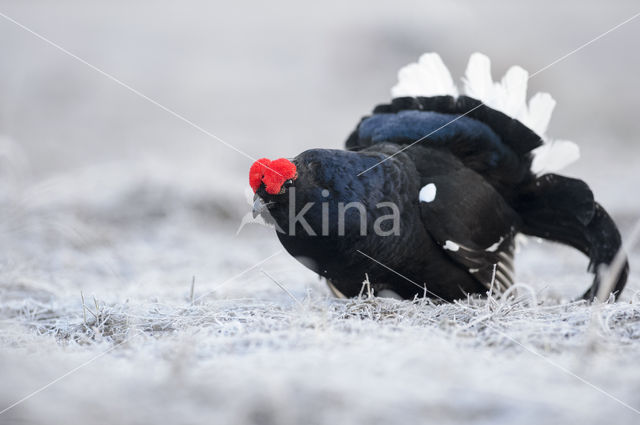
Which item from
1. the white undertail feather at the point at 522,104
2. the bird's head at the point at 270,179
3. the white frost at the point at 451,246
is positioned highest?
the white undertail feather at the point at 522,104

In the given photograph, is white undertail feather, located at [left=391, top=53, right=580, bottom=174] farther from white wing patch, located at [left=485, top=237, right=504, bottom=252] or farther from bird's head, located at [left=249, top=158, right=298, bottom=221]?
bird's head, located at [left=249, top=158, right=298, bottom=221]

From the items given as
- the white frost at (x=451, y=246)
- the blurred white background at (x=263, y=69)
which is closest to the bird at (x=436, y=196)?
the white frost at (x=451, y=246)

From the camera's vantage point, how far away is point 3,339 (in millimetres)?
2141

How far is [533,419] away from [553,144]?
2.13 meters

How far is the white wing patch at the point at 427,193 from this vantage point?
2.67 meters

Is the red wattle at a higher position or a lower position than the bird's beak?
higher

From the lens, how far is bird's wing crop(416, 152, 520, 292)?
2668 millimetres

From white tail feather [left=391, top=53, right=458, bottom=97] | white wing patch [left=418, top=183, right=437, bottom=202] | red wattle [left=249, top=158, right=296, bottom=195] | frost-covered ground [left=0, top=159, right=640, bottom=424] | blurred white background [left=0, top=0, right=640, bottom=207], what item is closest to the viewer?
frost-covered ground [left=0, top=159, right=640, bottom=424]

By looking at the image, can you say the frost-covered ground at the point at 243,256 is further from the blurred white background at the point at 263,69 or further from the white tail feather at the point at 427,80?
the white tail feather at the point at 427,80

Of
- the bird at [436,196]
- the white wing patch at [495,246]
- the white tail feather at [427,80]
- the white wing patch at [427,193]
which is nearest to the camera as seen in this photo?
the bird at [436,196]

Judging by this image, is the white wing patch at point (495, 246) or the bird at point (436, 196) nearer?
the bird at point (436, 196)

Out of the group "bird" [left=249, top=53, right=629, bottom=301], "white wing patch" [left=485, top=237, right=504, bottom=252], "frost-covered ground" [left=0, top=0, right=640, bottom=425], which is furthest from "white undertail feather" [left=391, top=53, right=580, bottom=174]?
"frost-covered ground" [left=0, top=0, right=640, bottom=425]

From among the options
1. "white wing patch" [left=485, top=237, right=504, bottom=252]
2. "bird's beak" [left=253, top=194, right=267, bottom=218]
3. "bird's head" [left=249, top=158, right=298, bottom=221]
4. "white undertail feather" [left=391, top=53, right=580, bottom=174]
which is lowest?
"white wing patch" [left=485, top=237, right=504, bottom=252]

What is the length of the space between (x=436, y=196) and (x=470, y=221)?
22 cm
